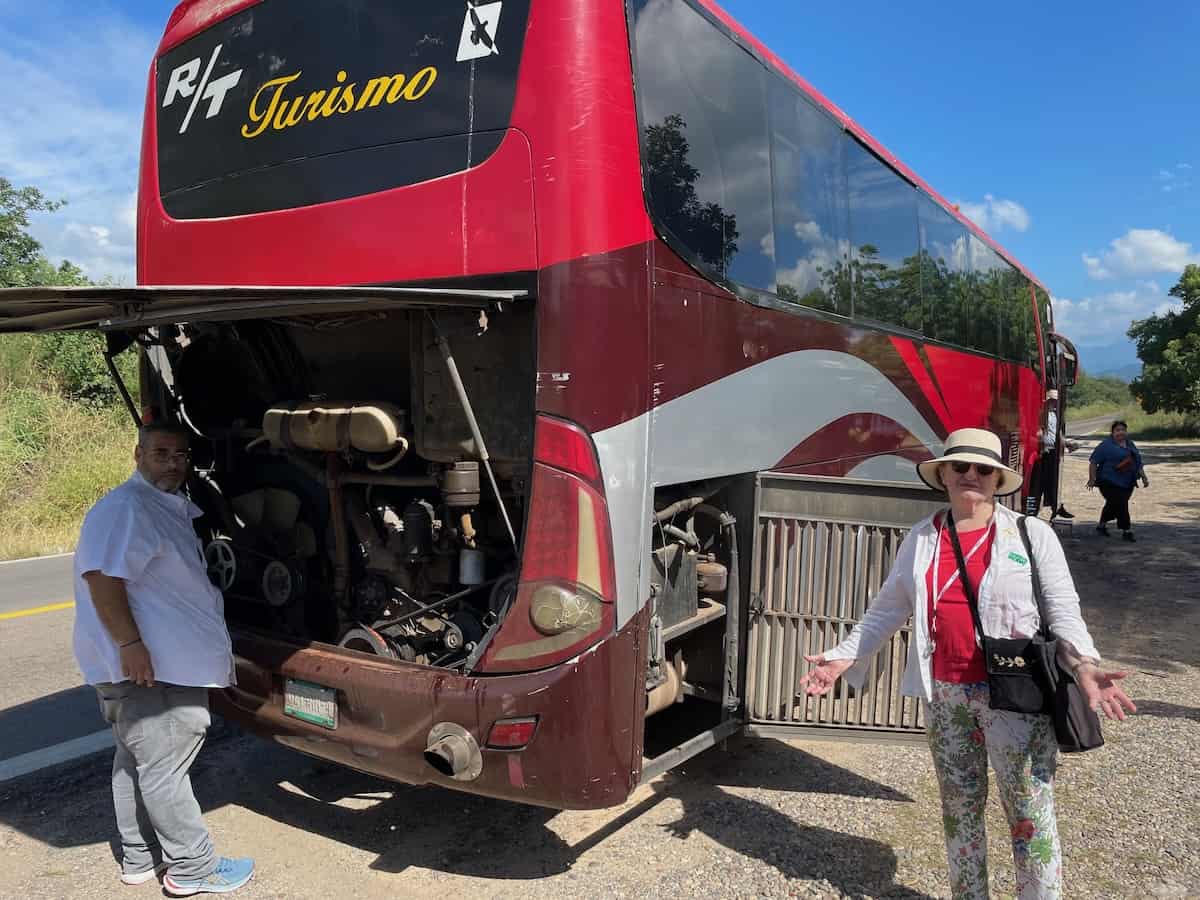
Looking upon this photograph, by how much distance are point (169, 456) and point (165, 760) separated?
1164 mm

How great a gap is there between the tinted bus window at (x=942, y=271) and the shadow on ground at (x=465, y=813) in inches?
151

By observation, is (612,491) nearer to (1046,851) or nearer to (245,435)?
(1046,851)

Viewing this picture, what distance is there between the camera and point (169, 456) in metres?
3.42

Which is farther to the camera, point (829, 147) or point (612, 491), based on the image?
point (829, 147)

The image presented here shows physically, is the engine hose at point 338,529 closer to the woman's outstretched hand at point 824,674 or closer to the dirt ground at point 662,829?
the dirt ground at point 662,829

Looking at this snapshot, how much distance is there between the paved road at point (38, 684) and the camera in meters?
4.78

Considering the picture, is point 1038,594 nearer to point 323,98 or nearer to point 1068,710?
point 1068,710

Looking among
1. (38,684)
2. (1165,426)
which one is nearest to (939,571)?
(38,684)

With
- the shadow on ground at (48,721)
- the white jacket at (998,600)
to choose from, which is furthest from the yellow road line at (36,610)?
the white jacket at (998,600)

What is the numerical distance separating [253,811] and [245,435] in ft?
5.99

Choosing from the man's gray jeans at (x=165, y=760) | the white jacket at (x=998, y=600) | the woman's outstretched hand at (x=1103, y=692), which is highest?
the white jacket at (x=998, y=600)

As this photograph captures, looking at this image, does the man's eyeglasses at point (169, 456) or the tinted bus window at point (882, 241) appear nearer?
the man's eyeglasses at point (169, 456)

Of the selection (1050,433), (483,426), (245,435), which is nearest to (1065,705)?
(483,426)

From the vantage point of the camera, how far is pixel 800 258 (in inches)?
185
